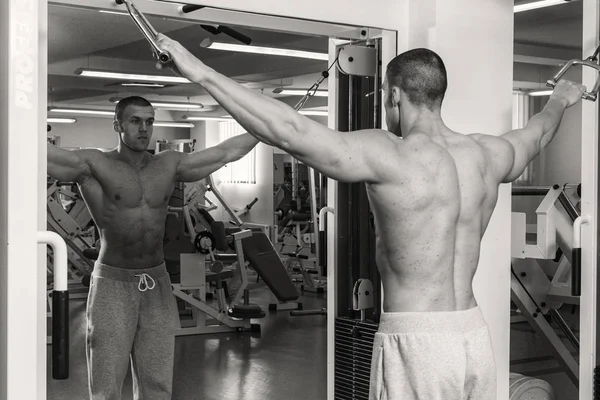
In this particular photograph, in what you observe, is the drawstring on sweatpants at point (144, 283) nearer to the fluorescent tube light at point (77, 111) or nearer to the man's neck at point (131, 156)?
the man's neck at point (131, 156)

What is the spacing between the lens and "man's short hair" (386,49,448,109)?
2.01 meters

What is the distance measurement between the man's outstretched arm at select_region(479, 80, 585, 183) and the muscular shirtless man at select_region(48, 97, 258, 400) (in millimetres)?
1289

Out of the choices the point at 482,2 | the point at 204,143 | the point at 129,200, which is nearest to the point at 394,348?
the point at 482,2

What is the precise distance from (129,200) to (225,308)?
346 cm

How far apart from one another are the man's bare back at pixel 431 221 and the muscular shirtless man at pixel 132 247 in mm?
1415

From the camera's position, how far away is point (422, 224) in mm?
1949

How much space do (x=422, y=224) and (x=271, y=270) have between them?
501 centimetres

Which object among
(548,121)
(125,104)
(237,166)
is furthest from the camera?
(237,166)

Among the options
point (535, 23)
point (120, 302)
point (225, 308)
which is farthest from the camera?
point (535, 23)

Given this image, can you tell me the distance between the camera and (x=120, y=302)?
10.7ft

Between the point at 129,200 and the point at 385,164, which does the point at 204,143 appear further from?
the point at 385,164

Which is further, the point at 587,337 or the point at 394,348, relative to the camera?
the point at 587,337

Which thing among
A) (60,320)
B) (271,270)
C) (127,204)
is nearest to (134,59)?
(271,270)

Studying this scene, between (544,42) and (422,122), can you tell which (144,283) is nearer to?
(422,122)
